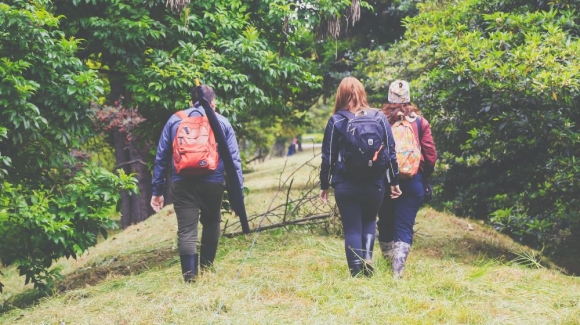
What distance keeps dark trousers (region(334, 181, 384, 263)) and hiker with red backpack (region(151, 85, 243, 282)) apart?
1.05 m

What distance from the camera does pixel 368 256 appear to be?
18.2 ft

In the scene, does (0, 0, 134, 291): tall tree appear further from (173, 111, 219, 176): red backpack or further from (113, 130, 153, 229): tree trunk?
(113, 130, 153, 229): tree trunk

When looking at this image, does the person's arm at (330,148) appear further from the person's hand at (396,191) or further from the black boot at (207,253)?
the black boot at (207,253)

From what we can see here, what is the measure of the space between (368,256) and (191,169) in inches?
68.5

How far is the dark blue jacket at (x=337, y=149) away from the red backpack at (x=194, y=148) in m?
1.01

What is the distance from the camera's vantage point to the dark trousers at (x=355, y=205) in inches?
213

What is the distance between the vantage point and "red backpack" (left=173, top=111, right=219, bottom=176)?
5.54 meters

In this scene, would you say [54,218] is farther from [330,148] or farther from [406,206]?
[406,206]

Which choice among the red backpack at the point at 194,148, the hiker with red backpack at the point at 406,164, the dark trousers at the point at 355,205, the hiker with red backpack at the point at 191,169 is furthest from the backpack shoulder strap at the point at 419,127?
the red backpack at the point at 194,148

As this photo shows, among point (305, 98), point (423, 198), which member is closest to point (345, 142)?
point (423, 198)

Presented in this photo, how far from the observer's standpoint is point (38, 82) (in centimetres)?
718

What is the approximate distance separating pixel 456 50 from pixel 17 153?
5.58m

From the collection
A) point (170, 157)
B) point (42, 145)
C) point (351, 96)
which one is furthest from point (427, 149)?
point (42, 145)

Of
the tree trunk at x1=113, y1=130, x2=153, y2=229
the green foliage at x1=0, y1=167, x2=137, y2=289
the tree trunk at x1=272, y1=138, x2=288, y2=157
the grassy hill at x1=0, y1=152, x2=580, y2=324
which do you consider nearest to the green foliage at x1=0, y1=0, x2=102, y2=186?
the green foliage at x1=0, y1=167, x2=137, y2=289
